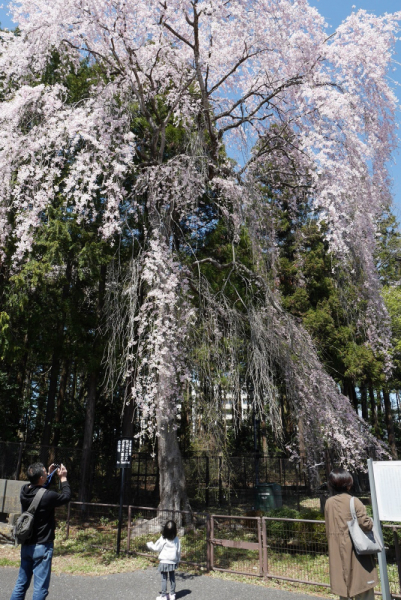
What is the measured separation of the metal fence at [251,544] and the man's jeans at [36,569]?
10.6 ft

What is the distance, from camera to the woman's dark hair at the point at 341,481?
357 centimetres

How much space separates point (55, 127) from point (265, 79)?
4815 mm

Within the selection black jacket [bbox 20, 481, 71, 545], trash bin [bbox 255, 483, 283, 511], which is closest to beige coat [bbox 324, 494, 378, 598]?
black jacket [bbox 20, 481, 71, 545]

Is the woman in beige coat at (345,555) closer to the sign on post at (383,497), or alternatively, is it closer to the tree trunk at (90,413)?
the sign on post at (383,497)

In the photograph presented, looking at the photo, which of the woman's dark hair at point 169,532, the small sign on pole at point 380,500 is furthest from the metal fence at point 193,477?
the small sign on pole at point 380,500

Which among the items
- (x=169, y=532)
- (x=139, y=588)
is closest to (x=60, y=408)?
(x=139, y=588)

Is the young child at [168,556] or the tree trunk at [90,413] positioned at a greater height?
the tree trunk at [90,413]

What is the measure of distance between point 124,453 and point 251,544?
10.2 feet

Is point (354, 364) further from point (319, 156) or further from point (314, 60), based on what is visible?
point (314, 60)

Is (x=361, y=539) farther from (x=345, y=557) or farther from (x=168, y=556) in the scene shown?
(x=168, y=556)

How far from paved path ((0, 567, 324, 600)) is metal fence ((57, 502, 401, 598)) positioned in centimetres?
44

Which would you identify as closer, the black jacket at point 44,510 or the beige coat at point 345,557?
the beige coat at point 345,557

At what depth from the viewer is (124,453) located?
27.7 ft

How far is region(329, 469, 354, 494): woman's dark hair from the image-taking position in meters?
3.57
